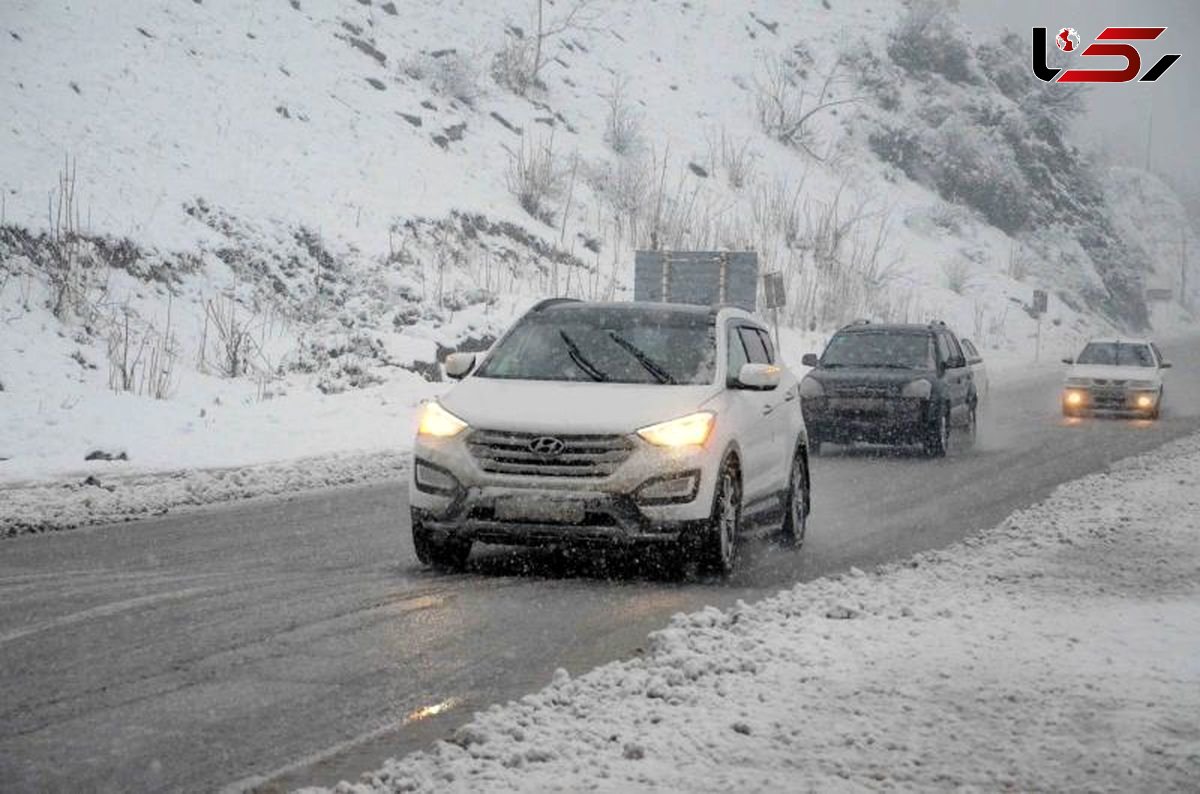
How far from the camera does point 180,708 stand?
6500 mm

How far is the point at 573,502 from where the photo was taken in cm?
982

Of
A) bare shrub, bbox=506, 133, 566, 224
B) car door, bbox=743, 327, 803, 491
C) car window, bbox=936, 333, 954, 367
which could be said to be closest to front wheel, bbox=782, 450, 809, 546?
car door, bbox=743, 327, 803, 491

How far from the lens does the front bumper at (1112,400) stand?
29.7 meters

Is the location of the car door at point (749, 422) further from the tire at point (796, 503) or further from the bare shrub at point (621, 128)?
the bare shrub at point (621, 128)

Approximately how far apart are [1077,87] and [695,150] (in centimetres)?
2903

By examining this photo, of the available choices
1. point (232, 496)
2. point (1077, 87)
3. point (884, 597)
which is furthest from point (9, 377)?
point (1077, 87)

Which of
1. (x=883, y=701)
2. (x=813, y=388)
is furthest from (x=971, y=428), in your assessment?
(x=883, y=701)

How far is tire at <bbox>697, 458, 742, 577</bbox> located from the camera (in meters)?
10.2

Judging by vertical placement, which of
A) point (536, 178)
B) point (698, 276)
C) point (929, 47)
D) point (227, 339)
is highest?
point (929, 47)

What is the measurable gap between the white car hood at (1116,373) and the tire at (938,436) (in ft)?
31.8

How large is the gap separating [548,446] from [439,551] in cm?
111

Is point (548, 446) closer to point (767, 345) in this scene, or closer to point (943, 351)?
point (767, 345)

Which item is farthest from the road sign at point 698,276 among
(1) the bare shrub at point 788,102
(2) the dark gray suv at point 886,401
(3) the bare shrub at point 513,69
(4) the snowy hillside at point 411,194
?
(1) the bare shrub at point 788,102

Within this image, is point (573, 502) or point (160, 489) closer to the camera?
point (573, 502)
